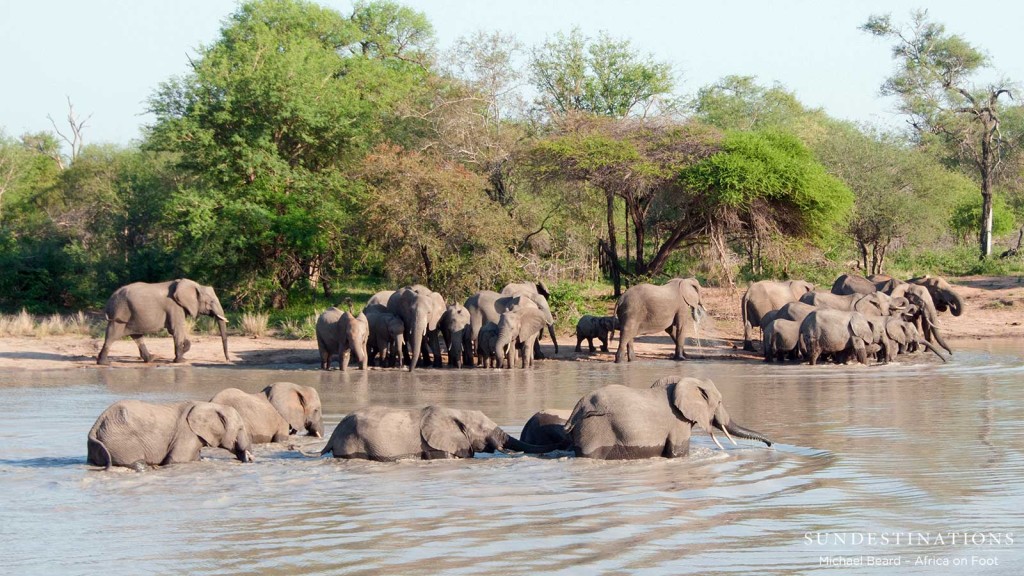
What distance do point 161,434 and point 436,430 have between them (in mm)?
2492

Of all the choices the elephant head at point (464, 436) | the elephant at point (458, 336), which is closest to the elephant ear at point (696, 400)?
the elephant head at point (464, 436)

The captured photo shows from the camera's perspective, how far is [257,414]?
12.0 metres

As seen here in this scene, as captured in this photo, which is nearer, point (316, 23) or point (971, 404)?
point (971, 404)

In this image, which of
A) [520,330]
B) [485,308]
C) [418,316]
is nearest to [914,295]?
[520,330]

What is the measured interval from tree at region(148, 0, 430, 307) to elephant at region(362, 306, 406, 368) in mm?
6794

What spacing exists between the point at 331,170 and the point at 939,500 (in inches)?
946

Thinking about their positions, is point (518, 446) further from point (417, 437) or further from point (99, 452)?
point (99, 452)

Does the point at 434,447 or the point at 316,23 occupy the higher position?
the point at 316,23

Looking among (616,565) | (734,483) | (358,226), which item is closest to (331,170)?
(358,226)

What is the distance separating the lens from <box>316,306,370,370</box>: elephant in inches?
838

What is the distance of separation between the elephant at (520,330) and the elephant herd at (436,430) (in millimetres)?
9869

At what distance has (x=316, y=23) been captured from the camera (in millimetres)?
45125

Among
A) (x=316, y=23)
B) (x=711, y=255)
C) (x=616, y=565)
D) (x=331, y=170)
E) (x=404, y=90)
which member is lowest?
(x=616, y=565)

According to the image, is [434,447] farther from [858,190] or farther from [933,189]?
[933,189]
